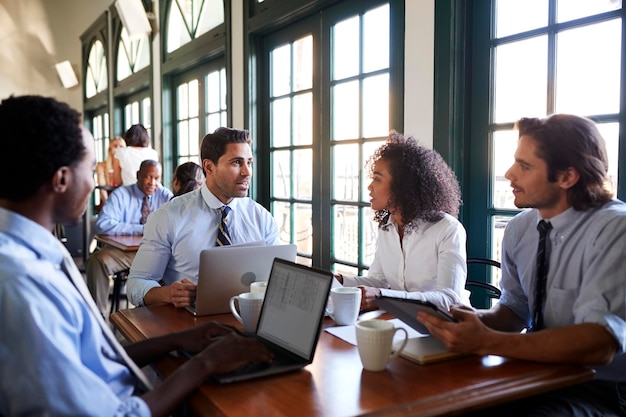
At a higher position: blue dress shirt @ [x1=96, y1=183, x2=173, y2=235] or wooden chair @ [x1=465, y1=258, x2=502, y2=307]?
blue dress shirt @ [x1=96, y1=183, x2=173, y2=235]

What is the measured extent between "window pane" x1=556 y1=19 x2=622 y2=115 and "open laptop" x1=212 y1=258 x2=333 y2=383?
1327 millimetres

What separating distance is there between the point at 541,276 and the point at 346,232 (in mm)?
1753

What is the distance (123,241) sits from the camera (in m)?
3.57

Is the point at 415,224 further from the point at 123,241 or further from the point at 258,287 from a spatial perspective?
the point at 123,241

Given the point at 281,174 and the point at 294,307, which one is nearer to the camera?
the point at 294,307

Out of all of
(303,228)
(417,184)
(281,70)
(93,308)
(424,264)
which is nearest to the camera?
(93,308)

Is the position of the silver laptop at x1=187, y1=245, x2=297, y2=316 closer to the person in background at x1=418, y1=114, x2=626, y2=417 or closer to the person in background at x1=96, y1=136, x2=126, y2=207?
the person in background at x1=418, y1=114, x2=626, y2=417

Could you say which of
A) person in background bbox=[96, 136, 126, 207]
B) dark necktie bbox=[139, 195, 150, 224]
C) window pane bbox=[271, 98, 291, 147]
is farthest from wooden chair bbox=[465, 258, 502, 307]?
person in background bbox=[96, 136, 126, 207]

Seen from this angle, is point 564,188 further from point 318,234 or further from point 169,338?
point 318,234

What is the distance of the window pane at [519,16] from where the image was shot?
6.87 feet

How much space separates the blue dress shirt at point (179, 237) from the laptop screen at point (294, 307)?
2.74 feet

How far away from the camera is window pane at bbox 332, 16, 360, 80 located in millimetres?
3080

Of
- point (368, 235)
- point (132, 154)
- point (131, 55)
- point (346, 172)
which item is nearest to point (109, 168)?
point (132, 154)

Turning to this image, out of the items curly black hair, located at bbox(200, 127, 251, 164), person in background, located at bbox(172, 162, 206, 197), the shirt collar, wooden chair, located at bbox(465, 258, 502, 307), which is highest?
curly black hair, located at bbox(200, 127, 251, 164)
